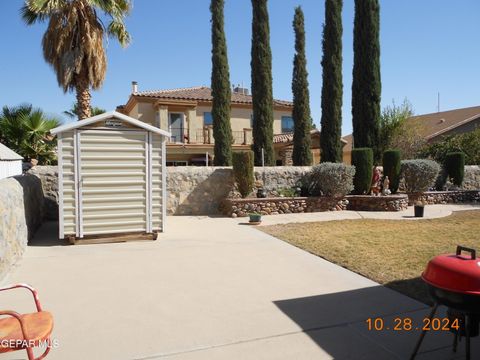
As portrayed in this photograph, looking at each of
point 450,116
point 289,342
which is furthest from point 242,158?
point 450,116

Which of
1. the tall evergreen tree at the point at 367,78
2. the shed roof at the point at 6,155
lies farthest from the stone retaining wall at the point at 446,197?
the shed roof at the point at 6,155

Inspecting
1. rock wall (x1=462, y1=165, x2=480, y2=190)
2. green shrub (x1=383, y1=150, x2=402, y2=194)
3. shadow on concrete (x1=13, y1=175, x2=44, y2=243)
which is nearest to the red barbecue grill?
shadow on concrete (x1=13, y1=175, x2=44, y2=243)

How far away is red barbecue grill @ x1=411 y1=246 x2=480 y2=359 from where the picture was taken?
8.15ft

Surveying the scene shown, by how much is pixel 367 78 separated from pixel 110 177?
14.8 metres

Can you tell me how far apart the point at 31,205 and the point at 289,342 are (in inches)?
290

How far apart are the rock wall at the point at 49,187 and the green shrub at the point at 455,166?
17.1m

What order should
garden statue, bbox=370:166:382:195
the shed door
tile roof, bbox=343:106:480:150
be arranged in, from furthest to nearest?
tile roof, bbox=343:106:480:150
garden statue, bbox=370:166:382:195
the shed door

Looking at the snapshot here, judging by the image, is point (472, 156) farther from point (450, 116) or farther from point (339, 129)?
point (450, 116)

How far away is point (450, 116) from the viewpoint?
1243 inches

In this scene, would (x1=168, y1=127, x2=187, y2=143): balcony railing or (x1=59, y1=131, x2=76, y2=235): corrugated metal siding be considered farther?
(x1=168, y1=127, x2=187, y2=143): balcony railing

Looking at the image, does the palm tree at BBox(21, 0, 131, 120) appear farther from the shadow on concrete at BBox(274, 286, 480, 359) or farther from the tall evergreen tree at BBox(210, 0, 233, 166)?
the shadow on concrete at BBox(274, 286, 480, 359)

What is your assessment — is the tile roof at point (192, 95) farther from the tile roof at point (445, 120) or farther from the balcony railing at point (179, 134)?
the tile roof at point (445, 120)

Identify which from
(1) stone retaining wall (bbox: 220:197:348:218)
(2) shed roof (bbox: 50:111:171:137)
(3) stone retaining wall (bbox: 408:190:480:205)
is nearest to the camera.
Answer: (2) shed roof (bbox: 50:111:171:137)

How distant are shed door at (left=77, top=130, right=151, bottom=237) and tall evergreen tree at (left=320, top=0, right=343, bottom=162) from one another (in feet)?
43.6
